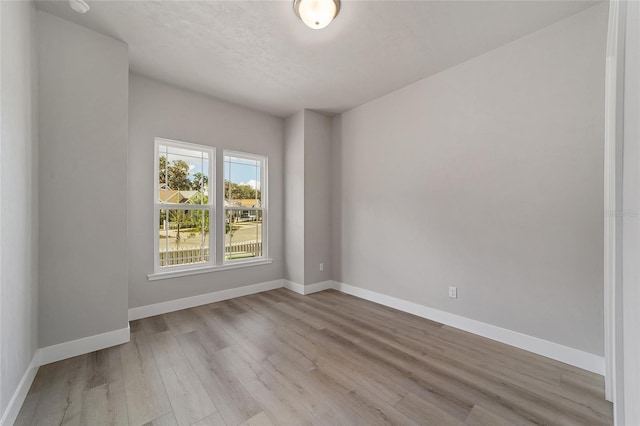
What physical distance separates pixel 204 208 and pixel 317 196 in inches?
69.3

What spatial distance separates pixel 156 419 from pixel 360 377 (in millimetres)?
1395

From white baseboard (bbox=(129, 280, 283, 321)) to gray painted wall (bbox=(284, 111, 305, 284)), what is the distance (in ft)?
1.55

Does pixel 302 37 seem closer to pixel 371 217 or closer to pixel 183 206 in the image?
pixel 371 217

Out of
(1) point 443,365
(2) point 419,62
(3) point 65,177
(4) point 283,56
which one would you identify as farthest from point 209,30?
(1) point 443,365

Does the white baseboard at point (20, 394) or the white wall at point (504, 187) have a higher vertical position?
the white wall at point (504, 187)

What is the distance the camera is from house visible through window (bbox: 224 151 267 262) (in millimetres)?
A: 3969

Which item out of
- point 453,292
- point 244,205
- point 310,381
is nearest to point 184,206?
point 244,205

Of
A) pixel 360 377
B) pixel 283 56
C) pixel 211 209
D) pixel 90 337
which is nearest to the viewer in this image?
pixel 360 377

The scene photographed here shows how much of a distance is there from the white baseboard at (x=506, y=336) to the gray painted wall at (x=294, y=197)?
141cm

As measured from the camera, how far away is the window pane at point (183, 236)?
339cm

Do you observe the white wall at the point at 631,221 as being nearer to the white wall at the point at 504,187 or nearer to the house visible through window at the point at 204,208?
the white wall at the point at 504,187

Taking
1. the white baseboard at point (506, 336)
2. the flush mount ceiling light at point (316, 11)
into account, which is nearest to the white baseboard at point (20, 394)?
the flush mount ceiling light at point (316, 11)

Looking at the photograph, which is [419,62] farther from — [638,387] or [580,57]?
[638,387]

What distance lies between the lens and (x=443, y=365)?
2.15 m
